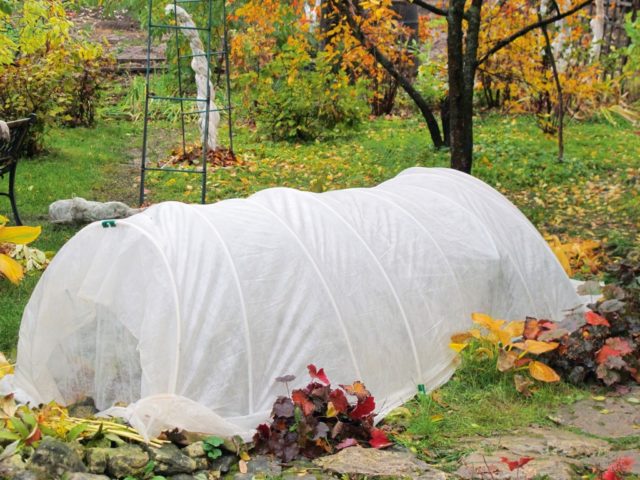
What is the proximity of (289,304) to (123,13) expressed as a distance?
2350 cm

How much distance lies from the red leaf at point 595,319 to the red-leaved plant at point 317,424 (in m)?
1.79

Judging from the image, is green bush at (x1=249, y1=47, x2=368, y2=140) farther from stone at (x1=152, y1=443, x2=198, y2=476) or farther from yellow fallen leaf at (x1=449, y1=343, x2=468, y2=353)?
stone at (x1=152, y1=443, x2=198, y2=476)

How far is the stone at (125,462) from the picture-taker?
14.6 feet

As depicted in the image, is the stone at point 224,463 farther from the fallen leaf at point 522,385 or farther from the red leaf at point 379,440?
the fallen leaf at point 522,385

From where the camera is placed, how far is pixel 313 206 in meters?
6.18

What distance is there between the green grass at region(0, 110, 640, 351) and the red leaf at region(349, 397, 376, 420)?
454cm

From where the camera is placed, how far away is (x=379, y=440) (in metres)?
5.00

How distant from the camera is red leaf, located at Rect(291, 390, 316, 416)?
194 inches

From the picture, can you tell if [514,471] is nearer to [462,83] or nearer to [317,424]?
[317,424]

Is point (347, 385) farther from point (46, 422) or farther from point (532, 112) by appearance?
point (532, 112)

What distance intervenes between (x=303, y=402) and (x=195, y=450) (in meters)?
0.63

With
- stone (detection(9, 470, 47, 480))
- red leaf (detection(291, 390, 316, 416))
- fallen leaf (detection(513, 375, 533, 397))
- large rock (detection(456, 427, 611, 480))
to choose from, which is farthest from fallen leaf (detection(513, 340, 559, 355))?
stone (detection(9, 470, 47, 480))

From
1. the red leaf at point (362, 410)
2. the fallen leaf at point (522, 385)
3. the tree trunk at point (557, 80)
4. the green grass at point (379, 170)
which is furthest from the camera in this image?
the tree trunk at point (557, 80)

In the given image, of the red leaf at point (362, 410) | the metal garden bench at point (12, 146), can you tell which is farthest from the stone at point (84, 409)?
the metal garden bench at point (12, 146)
